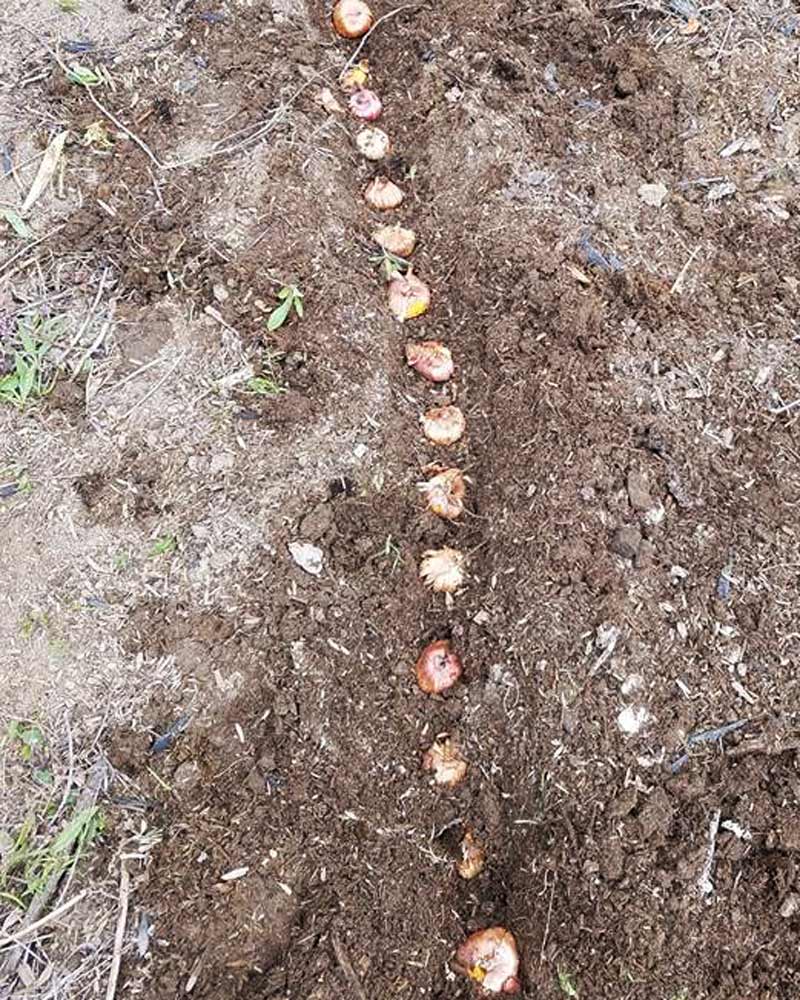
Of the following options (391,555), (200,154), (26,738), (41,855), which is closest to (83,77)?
(200,154)

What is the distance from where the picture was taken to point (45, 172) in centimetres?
353

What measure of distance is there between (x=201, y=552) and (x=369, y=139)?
66.5 inches

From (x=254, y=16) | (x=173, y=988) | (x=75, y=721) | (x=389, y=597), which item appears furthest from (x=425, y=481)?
(x=254, y=16)

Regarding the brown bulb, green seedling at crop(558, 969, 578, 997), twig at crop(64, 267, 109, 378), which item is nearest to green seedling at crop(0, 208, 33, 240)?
twig at crop(64, 267, 109, 378)

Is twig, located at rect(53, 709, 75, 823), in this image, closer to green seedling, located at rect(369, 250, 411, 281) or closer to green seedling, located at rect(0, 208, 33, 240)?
green seedling, located at rect(0, 208, 33, 240)

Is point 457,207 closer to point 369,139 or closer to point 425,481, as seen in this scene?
point 369,139

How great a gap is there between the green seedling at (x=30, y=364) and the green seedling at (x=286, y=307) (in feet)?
2.19

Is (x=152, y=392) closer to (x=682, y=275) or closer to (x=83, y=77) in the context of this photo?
(x=83, y=77)

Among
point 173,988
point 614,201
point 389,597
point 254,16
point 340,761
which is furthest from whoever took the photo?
point 254,16

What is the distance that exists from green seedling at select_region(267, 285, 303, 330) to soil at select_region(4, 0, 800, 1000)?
6 centimetres

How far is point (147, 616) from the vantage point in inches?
114

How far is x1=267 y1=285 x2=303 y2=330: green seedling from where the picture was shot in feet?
10.8

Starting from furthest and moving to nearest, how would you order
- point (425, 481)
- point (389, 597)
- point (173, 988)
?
point (425, 481) → point (389, 597) → point (173, 988)

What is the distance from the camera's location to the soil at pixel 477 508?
2547 millimetres
